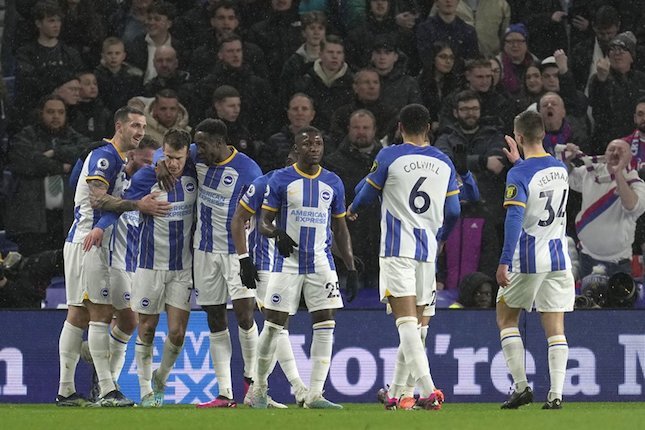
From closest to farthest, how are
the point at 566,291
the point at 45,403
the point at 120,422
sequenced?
the point at 120,422 → the point at 566,291 → the point at 45,403

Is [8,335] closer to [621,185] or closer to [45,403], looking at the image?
[45,403]

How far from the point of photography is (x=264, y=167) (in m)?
15.9

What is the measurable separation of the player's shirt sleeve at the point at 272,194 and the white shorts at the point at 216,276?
2.43 ft

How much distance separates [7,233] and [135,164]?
13.3 ft

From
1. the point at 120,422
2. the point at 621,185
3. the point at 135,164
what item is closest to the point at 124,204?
the point at 135,164

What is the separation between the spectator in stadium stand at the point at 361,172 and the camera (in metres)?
15.6

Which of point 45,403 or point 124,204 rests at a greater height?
point 124,204

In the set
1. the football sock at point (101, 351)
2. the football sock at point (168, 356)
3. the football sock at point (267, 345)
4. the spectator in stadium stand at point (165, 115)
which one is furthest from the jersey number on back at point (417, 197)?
the spectator in stadium stand at point (165, 115)

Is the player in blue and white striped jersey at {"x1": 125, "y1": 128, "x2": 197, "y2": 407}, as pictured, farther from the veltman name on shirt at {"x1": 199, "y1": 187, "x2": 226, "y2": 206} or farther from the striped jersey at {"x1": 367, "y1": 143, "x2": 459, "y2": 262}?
the striped jersey at {"x1": 367, "y1": 143, "x2": 459, "y2": 262}

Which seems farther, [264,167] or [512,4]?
[512,4]

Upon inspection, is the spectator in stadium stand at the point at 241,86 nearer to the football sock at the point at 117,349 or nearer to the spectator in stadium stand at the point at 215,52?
the spectator in stadium stand at the point at 215,52

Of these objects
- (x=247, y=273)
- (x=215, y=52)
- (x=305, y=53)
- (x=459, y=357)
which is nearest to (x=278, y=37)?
(x=305, y=53)

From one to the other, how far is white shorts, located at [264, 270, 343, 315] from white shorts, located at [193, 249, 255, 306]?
621 mm

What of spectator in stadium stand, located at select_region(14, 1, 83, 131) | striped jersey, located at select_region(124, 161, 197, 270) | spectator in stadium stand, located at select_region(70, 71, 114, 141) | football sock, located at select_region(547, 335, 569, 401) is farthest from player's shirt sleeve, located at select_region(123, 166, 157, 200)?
spectator in stadium stand, located at select_region(14, 1, 83, 131)
